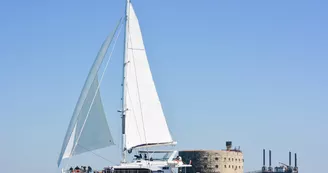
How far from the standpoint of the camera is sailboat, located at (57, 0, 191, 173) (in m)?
56.9

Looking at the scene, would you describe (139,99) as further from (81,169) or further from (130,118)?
(81,169)

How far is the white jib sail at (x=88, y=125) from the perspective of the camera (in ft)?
185

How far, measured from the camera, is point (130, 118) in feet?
196

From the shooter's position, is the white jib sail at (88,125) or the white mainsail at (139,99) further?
the white mainsail at (139,99)

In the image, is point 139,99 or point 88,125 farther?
point 139,99

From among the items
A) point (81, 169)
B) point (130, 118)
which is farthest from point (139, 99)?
point (81, 169)

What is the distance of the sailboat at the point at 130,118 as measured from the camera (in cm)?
5691

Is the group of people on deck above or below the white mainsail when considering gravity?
below

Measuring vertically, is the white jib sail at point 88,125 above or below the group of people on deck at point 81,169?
above

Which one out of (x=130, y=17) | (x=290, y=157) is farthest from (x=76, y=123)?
(x=290, y=157)

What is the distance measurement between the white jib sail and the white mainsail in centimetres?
244

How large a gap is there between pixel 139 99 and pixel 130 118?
2.59 metres

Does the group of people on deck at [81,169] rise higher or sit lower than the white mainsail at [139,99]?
lower

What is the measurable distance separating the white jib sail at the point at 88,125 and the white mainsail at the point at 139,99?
2.44 m
